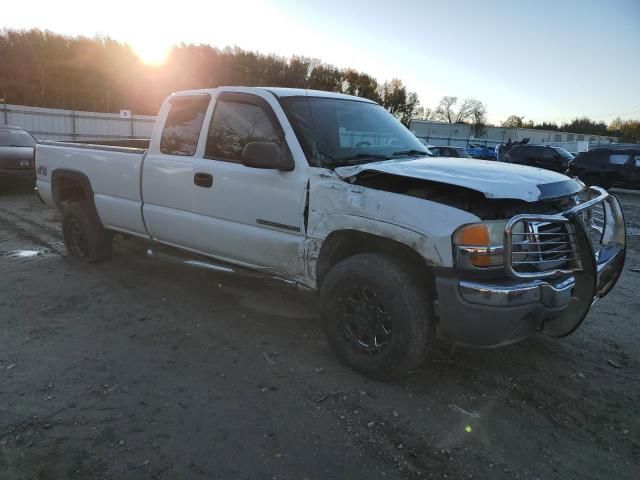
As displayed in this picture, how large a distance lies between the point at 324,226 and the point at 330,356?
1033mm

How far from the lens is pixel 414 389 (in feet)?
11.0

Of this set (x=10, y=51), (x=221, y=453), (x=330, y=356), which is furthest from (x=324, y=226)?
(x=10, y=51)

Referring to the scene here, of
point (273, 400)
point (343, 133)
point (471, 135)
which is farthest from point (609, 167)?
point (471, 135)

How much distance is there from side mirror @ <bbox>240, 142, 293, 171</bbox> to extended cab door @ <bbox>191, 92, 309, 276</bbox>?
0.10m

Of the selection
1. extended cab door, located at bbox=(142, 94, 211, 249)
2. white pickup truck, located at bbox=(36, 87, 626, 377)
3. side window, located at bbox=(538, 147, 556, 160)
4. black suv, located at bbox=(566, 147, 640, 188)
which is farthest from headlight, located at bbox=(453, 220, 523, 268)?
side window, located at bbox=(538, 147, 556, 160)

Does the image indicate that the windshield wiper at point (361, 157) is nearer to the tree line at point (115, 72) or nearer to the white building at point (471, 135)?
the tree line at point (115, 72)

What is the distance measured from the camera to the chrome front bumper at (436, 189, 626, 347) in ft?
9.48

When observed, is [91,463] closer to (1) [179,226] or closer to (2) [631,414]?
(1) [179,226]

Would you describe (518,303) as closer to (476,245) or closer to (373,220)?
(476,245)

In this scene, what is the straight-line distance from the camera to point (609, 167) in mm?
17359

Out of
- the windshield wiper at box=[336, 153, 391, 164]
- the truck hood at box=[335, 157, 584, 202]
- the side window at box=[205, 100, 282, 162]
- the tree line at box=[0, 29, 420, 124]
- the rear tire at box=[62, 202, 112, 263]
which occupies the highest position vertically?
the tree line at box=[0, 29, 420, 124]

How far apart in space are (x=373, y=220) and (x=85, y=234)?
160 inches

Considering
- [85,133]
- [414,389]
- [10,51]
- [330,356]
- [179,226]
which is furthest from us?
[10,51]

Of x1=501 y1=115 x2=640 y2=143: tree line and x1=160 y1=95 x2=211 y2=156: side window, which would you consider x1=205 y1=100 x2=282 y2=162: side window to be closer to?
x1=160 y1=95 x2=211 y2=156: side window
